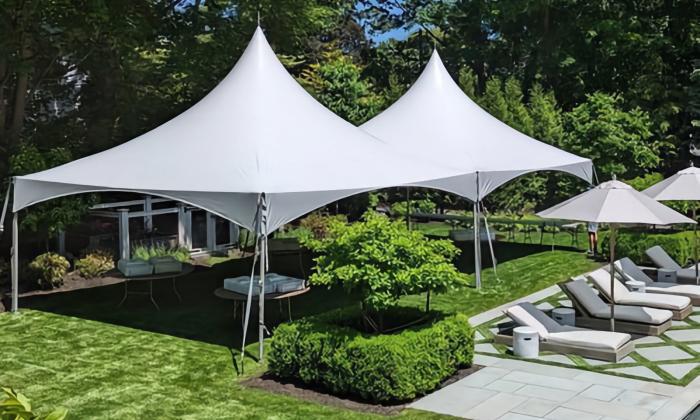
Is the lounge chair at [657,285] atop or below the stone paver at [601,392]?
atop

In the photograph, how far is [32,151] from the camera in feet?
50.1

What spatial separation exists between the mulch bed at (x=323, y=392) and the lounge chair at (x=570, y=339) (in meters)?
1.15

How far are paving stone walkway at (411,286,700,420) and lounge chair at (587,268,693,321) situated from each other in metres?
1.94

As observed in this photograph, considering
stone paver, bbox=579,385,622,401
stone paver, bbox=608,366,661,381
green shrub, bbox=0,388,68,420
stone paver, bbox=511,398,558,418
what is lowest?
stone paver, bbox=511,398,558,418

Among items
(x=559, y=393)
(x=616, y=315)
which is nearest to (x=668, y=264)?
(x=616, y=315)

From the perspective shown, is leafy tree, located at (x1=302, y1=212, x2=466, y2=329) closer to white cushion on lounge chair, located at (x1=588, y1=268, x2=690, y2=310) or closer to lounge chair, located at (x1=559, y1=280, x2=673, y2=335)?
lounge chair, located at (x1=559, y1=280, x2=673, y2=335)

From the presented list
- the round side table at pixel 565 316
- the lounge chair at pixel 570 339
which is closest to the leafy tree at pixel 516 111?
the round side table at pixel 565 316

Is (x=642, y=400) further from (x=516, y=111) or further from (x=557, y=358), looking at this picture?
(x=516, y=111)

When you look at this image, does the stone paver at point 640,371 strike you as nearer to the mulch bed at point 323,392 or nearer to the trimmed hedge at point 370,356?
the mulch bed at point 323,392

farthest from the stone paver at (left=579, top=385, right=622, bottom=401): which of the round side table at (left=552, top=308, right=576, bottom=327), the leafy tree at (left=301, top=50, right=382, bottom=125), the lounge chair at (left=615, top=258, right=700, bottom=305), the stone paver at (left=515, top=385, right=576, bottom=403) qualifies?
the leafy tree at (left=301, top=50, right=382, bottom=125)

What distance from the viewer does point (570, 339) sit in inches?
390

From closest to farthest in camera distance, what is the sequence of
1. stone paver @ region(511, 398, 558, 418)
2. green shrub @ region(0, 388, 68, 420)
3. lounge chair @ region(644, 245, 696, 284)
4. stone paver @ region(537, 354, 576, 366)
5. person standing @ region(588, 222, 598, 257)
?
1. green shrub @ region(0, 388, 68, 420)
2. stone paver @ region(511, 398, 558, 418)
3. stone paver @ region(537, 354, 576, 366)
4. lounge chair @ region(644, 245, 696, 284)
5. person standing @ region(588, 222, 598, 257)

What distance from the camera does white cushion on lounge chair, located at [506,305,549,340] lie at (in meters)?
10.1

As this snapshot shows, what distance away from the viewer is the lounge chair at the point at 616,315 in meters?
10.9
